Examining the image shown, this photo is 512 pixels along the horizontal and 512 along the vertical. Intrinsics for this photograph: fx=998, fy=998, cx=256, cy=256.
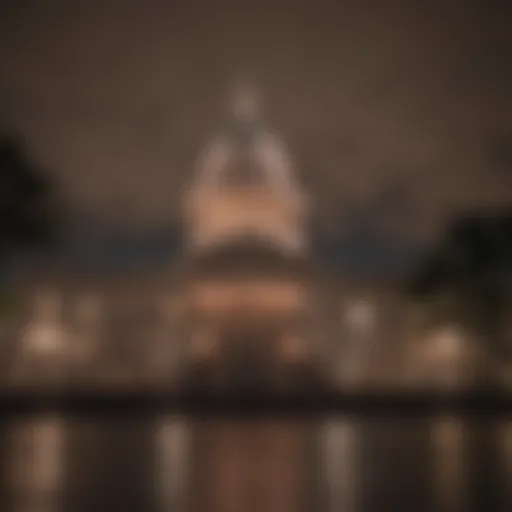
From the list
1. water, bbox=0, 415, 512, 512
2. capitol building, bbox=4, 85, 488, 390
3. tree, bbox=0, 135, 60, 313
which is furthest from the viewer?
capitol building, bbox=4, 85, 488, 390

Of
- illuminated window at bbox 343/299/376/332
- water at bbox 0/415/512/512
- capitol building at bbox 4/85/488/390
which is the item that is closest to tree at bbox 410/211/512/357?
capitol building at bbox 4/85/488/390

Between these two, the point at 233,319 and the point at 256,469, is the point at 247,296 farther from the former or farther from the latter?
the point at 256,469

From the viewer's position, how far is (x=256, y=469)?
4.06 metres

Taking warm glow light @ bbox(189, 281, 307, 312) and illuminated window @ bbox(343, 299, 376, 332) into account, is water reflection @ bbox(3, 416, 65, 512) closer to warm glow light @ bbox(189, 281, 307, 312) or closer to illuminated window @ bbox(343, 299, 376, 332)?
warm glow light @ bbox(189, 281, 307, 312)

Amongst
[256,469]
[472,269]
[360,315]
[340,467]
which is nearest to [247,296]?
[360,315]

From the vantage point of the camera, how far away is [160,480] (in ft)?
12.2

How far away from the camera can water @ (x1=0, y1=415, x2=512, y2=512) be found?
311cm

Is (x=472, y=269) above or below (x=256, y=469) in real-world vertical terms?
above

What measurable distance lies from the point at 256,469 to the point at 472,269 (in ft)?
24.9

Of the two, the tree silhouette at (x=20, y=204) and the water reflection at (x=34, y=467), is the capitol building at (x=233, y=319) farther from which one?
the water reflection at (x=34, y=467)

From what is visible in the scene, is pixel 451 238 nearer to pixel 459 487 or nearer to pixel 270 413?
pixel 270 413

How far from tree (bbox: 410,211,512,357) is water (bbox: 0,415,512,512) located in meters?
4.31

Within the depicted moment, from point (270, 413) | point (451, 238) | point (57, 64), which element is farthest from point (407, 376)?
point (57, 64)

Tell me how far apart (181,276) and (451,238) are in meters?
4.34
